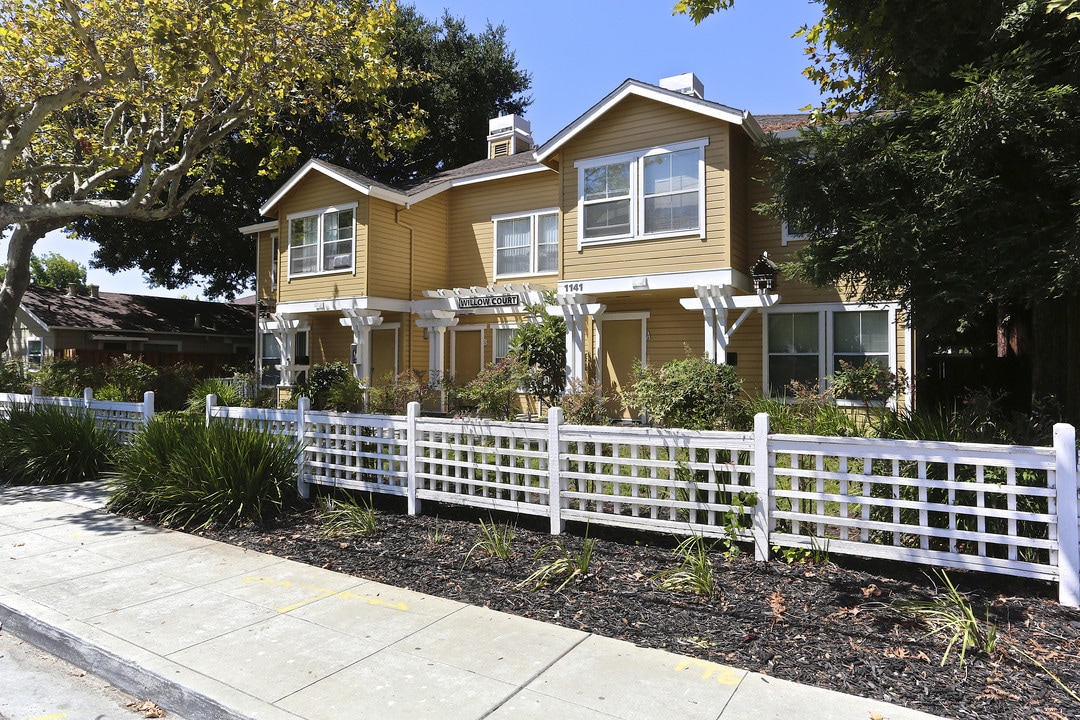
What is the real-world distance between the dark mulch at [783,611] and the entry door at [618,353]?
8.59 metres

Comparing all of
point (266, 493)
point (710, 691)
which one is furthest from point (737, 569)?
point (266, 493)

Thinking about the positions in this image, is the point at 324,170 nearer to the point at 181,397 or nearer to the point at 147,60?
the point at 147,60

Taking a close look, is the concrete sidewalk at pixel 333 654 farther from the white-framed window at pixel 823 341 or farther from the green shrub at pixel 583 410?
the white-framed window at pixel 823 341

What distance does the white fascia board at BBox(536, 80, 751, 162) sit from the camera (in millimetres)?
11797

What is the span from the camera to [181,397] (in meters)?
19.4

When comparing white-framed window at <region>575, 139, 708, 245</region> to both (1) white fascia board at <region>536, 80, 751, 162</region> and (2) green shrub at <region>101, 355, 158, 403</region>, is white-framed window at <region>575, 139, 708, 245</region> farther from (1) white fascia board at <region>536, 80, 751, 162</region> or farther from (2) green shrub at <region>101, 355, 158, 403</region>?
(2) green shrub at <region>101, 355, 158, 403</region>

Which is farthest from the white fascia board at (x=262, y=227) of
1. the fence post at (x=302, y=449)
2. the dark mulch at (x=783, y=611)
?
the dark mulch at (x=783, y=611)

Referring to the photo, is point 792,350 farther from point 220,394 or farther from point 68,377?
point 68,377

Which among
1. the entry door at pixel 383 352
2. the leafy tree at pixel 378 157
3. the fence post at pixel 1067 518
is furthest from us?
the leafy tree at pixel 378 157

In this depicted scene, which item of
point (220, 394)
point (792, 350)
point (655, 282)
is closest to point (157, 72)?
point (220, 394)

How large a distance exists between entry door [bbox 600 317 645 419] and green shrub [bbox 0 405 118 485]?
9400 millimetres

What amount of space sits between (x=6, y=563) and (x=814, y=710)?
657 centimetres

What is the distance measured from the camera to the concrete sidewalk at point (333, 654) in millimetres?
3236

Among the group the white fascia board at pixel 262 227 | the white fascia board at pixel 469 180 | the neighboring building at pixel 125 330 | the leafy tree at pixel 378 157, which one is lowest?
the neighboring building at pixel 125 330
